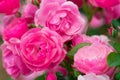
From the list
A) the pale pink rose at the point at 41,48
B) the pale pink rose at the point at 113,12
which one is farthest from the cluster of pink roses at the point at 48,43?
the pale pink rose at the point at 113,12

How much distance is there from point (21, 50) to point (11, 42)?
1.4 inches

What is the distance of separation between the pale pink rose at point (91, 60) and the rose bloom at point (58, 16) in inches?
2.5

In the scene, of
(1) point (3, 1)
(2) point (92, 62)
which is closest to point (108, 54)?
(2) point (92, 62)

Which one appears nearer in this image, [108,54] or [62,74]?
[108,54]

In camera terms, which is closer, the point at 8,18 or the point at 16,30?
the point at 16,30

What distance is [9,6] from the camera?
0.96m

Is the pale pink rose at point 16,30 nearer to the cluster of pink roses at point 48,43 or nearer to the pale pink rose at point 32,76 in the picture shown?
the cluster of pink roses at point 48,43

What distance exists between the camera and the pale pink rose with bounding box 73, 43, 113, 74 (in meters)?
0.86

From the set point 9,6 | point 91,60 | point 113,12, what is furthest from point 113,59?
point 113,12

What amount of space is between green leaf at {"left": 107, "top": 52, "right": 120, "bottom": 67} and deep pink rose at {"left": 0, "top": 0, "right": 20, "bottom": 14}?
0.26 m

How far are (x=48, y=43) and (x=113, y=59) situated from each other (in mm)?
138

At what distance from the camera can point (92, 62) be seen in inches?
34.1

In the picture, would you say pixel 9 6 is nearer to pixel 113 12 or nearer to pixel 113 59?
pixel 113 59

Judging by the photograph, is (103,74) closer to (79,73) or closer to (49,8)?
(79,73)
